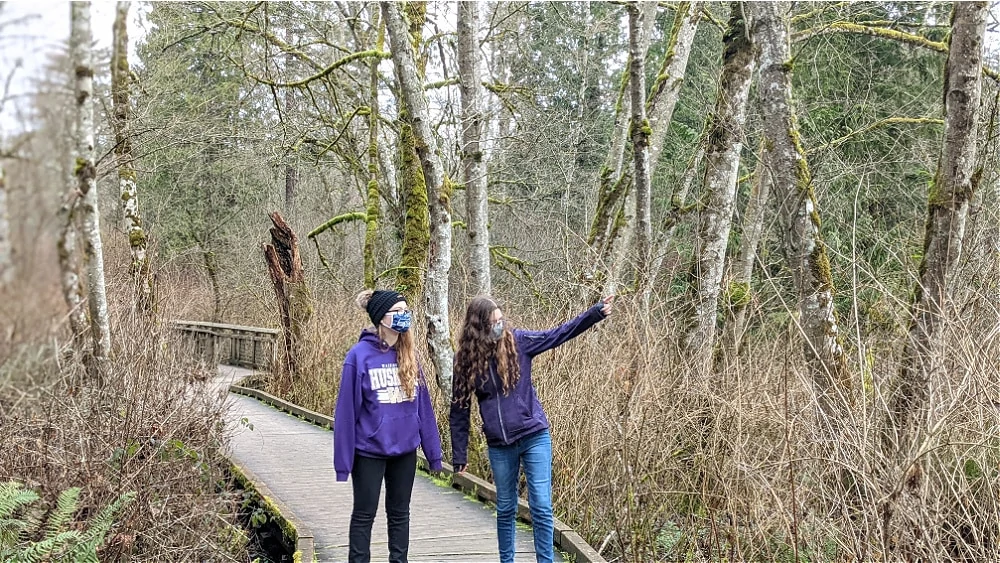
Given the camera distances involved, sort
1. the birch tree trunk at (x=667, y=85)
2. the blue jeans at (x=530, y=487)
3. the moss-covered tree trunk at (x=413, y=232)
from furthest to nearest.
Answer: the birch tree trunk at (x=667, y=85) < the moss-covered tree trunk at (x=413, y=232) < the blue jeans at (x=530, y=487)

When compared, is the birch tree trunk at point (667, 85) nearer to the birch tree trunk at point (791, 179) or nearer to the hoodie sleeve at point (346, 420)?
the birch tree trunk at point (791, 179)

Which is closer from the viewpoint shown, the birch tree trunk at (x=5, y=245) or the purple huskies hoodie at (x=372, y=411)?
the birch tree trunk at (x=5, y=245)

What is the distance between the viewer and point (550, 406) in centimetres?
767

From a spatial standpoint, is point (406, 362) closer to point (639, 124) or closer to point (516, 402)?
point (516, 402)

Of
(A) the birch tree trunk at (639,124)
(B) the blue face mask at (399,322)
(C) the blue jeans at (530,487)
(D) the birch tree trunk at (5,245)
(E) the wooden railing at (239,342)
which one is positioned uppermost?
(A) the birch tree trunk at (639,124)

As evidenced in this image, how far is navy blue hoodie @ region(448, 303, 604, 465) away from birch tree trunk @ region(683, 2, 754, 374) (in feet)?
12.9

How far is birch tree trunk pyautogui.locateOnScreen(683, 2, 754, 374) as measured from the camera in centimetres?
932

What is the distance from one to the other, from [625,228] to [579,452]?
552 centimetres

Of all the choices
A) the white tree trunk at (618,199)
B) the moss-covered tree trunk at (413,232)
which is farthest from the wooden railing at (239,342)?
the white tree trunk at (618,199)

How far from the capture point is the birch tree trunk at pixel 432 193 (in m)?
8.39

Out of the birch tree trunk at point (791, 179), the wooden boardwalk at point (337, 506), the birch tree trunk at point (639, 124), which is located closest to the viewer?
the wooden boardwalk at point (337, 506)

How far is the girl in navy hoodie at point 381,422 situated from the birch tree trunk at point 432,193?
3516mm

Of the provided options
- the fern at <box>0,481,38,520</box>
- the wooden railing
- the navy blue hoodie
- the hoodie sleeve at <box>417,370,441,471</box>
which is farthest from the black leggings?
the wooden railing

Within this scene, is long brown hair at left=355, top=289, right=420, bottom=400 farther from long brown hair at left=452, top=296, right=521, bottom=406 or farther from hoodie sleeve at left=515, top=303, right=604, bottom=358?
hoodie sleeve at left=515, top=303, right=604, bottom=358
